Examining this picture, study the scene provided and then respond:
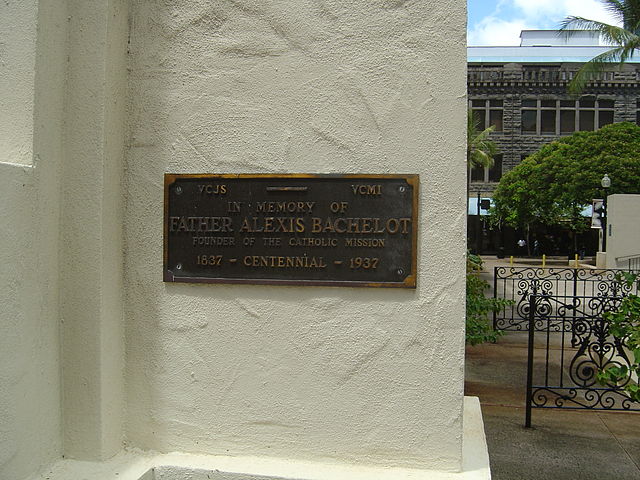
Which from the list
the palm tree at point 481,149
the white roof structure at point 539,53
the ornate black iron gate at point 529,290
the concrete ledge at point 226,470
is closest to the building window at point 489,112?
the palm tree at point 481,149

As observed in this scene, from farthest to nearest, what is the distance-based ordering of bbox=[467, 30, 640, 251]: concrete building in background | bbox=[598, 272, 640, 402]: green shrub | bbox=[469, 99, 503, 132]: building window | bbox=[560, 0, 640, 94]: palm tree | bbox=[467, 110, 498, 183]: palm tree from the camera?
bbox=[469, 99, 503, 132]: building window < bbox=[467, 30, 640, 251]: concrete building in background < bbox=[467, 110, 498, 183]: palm tree < bbox=[560, 0, 640, 94]: palm tree < bbox=[598, 272, 640, 402]: green shrub

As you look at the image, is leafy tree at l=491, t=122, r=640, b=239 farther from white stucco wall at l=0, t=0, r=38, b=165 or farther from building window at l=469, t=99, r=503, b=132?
white stucco wall at l=0, t=0, r=38, b=165

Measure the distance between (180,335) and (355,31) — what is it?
166 cm

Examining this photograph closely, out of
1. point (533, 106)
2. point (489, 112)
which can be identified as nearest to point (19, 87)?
point (489, 112)

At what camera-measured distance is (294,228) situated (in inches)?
112

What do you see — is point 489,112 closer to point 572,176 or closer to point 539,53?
point 539,53

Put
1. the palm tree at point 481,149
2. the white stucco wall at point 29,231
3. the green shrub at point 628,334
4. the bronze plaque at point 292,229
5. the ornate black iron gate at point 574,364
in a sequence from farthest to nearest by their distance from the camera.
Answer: the palm tree at point 481,149 < the ornate black iron gate at point 574,364 < the green shrub at point 628,334 < the bronze plaque at point 292,229 < the white stucco wall at point 29,231

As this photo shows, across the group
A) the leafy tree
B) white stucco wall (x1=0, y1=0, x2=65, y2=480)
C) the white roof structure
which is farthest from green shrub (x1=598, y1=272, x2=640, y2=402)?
the white roof structure

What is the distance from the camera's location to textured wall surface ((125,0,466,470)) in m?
2.66

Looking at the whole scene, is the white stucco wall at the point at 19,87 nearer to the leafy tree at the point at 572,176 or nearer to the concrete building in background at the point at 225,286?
the concrete building in background at the point at 225,286

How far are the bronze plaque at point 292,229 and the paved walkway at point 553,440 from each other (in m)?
2.78

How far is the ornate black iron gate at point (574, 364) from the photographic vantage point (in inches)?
227

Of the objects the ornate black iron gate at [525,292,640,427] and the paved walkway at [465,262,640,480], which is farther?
the ornate black iron gate at [525,292,640,427]

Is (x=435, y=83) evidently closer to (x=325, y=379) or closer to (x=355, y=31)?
A: (x=355, y=31)
